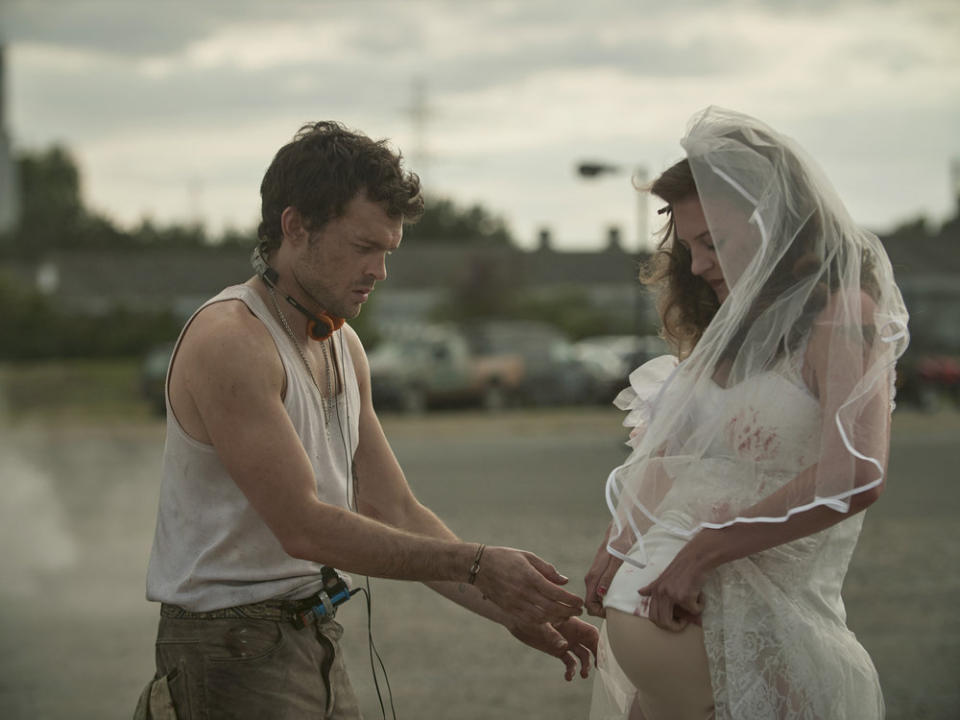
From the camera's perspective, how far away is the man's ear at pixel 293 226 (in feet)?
9.30

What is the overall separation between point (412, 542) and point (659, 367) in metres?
0.84

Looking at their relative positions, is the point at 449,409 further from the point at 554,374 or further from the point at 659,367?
the point at 659,367

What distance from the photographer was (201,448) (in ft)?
8.87

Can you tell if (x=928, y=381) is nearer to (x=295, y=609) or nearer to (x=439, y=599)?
(x=439, y=599)

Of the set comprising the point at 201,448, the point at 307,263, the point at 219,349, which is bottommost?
the point at 201,448

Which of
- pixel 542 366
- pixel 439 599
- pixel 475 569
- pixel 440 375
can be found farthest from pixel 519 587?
pixel 542 366

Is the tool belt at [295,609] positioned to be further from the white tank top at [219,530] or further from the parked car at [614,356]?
the parked car at [614,356]

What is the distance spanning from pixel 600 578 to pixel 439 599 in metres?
5.64

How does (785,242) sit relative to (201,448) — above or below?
above

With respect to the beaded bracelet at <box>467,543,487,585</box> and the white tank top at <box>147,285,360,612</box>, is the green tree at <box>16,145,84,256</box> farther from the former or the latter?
the beaded bracelet at <box>467,543,487,585</box>

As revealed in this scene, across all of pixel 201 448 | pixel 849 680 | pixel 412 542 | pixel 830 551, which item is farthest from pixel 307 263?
pixel 849 680

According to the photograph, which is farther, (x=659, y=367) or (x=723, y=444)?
(x=659, y=367)

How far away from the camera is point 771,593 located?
2582 mm

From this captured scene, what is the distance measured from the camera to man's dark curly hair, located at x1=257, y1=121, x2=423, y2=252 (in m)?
2.81
